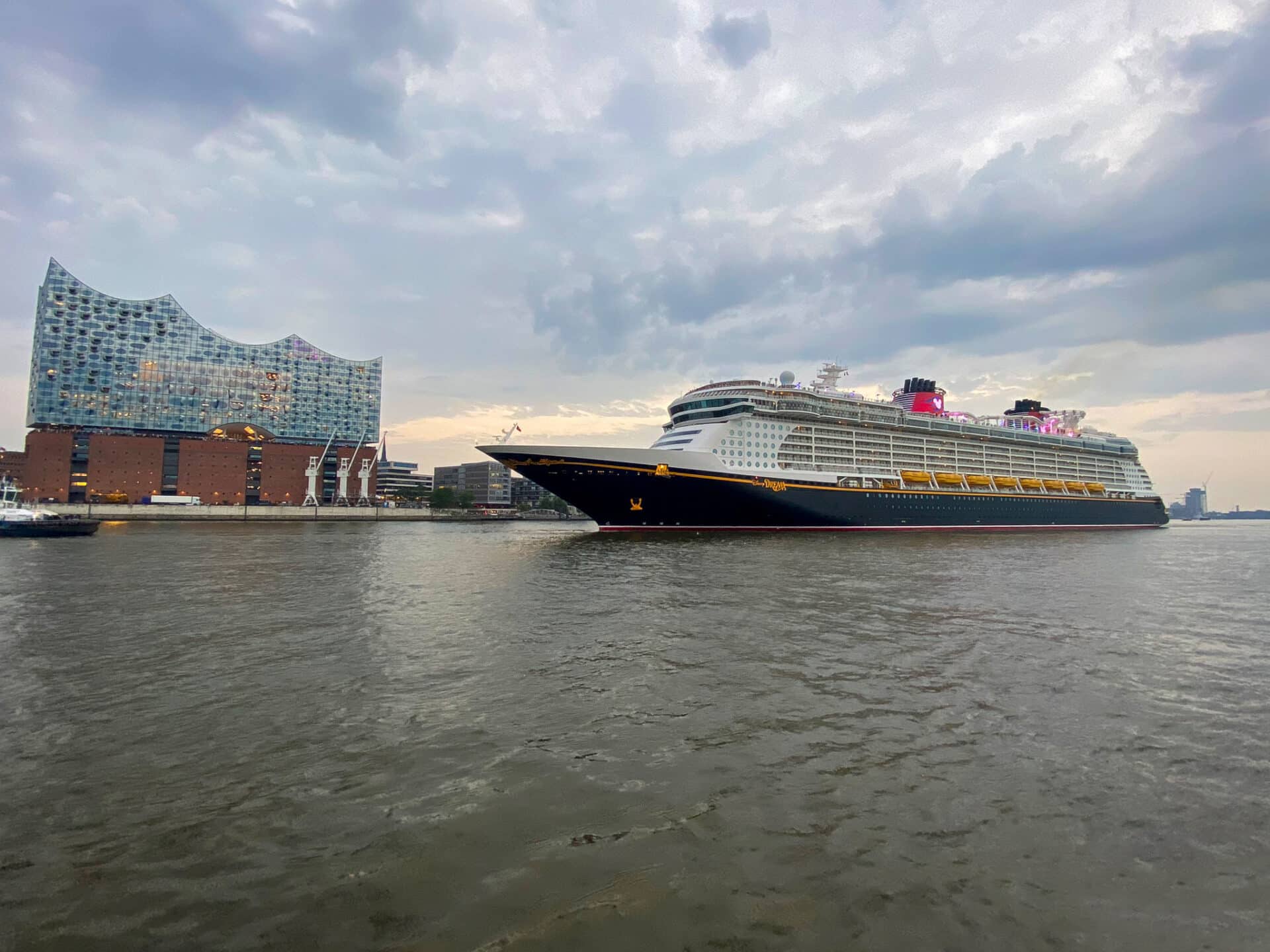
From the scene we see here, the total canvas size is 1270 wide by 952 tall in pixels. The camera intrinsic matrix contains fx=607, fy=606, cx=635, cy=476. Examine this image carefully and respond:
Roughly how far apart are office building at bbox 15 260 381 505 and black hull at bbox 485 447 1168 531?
103326mm

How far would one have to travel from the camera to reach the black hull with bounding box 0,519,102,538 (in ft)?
167

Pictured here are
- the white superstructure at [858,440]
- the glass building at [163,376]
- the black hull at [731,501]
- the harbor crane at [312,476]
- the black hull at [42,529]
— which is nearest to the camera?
the black hull at [731,501]

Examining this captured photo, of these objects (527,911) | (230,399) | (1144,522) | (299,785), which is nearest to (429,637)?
(299,785)

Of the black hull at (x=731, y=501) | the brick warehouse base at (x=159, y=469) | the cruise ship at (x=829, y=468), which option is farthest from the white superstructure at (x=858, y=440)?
the brick warehouse base at (x=159, y=469)

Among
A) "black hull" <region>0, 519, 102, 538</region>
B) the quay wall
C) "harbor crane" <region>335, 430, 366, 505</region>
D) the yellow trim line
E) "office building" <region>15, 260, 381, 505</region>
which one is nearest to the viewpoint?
the yellow trim line

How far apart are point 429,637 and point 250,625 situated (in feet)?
15.8

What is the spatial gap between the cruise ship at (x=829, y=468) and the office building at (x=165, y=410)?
343ft

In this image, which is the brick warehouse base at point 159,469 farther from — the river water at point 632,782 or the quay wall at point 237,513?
the river water at point 632,782

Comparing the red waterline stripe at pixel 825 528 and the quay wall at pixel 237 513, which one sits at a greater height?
the red waterline stripe at pixel 825 528

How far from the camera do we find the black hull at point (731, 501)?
157 feet

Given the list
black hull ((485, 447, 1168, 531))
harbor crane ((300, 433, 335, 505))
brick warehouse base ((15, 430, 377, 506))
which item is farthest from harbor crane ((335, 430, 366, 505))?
black hull ((485, 447, 1168, 531))

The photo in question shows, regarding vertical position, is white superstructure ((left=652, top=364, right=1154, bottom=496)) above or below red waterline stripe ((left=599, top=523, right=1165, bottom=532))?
above

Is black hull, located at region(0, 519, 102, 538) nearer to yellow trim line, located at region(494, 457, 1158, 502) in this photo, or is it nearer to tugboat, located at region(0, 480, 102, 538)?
tugboat, located at region(0, 480, 102, 538)

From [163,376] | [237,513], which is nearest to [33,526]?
[237,513]
